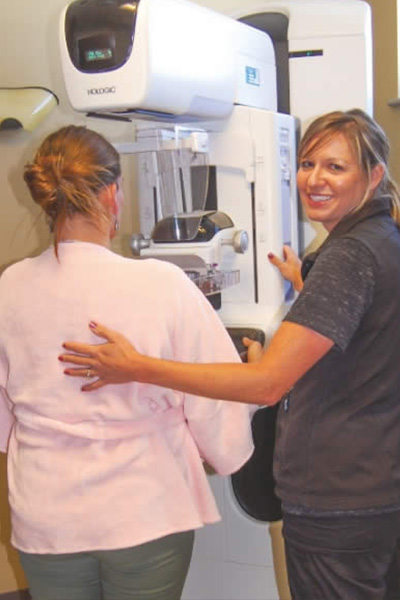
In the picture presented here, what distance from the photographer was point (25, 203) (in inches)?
89.6

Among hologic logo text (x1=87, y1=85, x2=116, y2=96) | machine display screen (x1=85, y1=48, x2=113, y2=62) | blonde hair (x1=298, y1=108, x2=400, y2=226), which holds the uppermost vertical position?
machine display screen (x1=85, y1=48, x2=113, y2=62)

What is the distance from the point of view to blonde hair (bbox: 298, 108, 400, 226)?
1.17 m

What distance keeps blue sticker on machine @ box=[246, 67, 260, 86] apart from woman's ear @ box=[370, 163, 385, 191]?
0.67 metres

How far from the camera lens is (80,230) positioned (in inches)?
43.7

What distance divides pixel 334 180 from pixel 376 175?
0.07 metres

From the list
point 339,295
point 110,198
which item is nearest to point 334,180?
point 339,295

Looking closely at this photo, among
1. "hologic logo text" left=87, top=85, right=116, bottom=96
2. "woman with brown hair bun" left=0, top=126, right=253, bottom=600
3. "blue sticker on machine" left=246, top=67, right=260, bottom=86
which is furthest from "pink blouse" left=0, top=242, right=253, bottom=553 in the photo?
"blue sticker on machine" left=246, top=67, right=260, bottom=86

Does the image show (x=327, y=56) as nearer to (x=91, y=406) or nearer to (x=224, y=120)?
(x=224, y=120)

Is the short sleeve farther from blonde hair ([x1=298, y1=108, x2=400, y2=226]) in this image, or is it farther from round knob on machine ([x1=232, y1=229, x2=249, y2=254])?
round knob on machine ([x1=232, y1=229, x2=249, y2=254])

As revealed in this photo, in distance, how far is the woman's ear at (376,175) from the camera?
118 centimetres

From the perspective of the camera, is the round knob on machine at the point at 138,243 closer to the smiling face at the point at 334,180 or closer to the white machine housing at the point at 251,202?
the white machine housing at the point at 251,202

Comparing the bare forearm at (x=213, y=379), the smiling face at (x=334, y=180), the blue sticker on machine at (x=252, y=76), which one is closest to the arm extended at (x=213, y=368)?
the bare forearm at (x=213, y=379)

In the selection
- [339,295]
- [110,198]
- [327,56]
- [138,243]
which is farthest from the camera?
[327,56]

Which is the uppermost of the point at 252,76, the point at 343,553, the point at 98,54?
the point at 98,54
